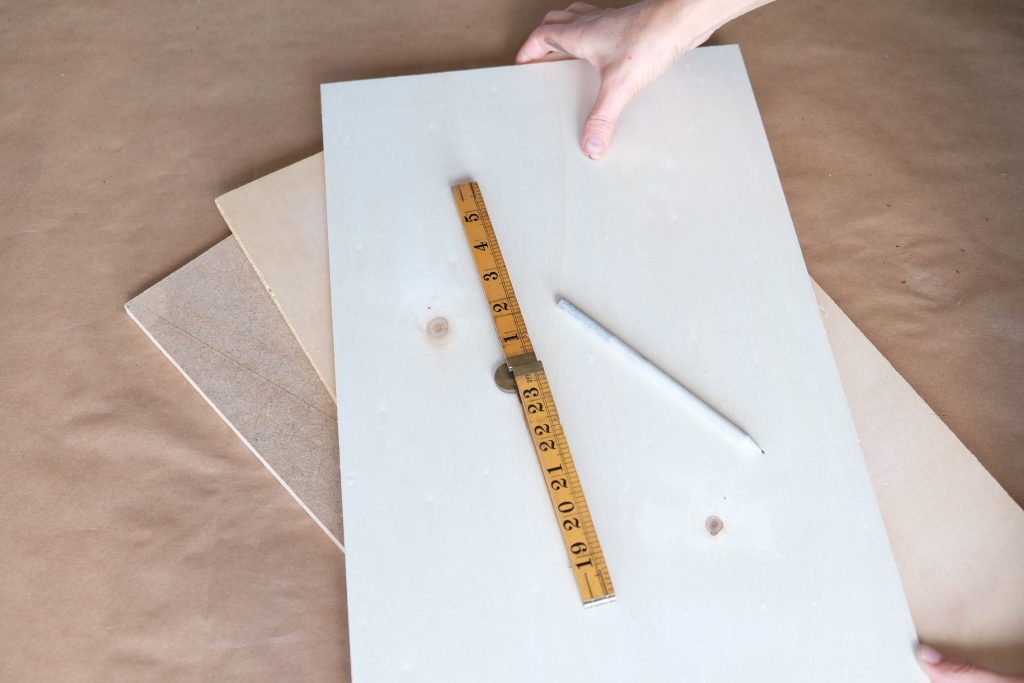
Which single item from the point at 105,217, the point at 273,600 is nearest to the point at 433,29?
the point at 105,217

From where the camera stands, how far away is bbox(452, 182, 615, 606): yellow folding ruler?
4.36ft

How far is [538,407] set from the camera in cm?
143

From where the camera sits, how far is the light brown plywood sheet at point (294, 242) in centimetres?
155

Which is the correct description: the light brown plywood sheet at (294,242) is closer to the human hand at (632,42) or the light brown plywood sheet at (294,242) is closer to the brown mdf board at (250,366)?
the brown mdf board at (250,366)

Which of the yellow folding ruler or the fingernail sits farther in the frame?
the fingernail

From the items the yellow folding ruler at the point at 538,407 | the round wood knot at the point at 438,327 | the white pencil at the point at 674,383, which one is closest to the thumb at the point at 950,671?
the white pencil at the point at 674,383

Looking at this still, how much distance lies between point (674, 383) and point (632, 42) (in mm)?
729

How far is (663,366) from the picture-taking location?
1.50 m

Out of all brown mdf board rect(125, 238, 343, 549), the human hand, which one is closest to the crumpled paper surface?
brown mdf board rect(125, 238, 343, 549)

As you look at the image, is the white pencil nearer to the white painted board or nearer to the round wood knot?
the white painted board

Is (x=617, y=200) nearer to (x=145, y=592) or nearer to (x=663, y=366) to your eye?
(x=663, y=366)

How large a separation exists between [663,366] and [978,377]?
75 centimetres

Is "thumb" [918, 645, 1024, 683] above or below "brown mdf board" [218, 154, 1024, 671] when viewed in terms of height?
below

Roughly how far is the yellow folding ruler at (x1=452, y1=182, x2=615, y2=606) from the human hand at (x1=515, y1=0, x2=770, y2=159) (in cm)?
30
